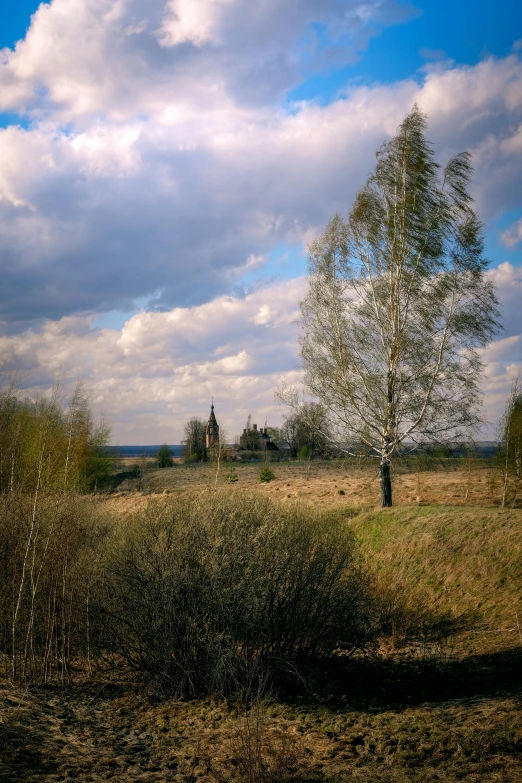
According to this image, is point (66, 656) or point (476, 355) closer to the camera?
point (66, 656)

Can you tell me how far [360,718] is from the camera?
27.9 ft

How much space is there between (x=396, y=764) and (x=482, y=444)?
12.5 metres

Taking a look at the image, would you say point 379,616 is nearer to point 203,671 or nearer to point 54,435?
point 203,671

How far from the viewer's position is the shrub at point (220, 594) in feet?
29.0

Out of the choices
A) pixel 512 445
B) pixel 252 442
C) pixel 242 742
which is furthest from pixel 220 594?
pixel 252 442

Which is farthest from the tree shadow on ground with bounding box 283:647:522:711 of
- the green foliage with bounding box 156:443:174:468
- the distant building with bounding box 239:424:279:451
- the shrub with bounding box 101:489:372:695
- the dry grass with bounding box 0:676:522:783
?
the distant building with bounding box 239:424:279:451

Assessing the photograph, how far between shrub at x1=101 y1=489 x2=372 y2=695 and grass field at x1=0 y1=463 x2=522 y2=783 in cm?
59

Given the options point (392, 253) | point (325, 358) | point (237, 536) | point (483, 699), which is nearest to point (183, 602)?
point (237, 536)

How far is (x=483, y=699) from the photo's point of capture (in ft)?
28.1

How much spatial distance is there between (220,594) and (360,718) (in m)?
2.59

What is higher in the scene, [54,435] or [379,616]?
[54,435]

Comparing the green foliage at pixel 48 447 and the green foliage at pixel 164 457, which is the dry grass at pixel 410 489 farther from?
the green foliage at pixel 164 457

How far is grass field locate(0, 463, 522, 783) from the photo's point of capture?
6762mm

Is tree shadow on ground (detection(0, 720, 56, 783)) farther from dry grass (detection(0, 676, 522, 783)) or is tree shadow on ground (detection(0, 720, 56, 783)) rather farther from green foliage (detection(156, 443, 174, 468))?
green foliage (detection(156, 443, 174, 468))
